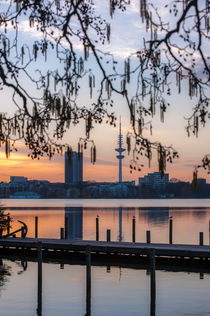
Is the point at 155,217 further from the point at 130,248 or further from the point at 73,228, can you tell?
the point at 130,248

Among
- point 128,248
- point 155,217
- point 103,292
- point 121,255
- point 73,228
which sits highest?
point 128,248

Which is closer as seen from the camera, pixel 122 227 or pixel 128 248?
pixel 128 248

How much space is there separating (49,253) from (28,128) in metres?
23.7

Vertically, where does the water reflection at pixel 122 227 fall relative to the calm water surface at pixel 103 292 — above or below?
below

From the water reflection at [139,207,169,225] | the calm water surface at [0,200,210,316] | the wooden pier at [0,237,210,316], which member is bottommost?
the water reflection at [139,207,169,225]

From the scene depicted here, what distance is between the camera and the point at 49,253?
33125 millimetres

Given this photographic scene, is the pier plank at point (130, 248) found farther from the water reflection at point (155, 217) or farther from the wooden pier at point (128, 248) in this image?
the water reflection at point (155, 217)

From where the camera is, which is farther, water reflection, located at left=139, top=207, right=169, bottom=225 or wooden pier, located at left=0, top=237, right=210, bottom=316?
water reflection, located at left=139, top=207, right=169, bottom=225

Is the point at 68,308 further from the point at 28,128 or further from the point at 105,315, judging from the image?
the point at 28,128

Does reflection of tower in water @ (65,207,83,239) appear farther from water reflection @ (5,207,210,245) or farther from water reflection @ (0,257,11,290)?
water reflection @ (0,257,11,290)

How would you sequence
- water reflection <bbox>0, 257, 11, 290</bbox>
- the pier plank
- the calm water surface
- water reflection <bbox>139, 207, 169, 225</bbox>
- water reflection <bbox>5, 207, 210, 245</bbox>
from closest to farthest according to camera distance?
the calm water surface < the pier plank < water reflection <bbox>0, 257, 11, 290</bbox> < water reflection <bbox>5, 207, 210, 245</bbox> < water reflection <bbox>139, 207, 169, 225</bbox>

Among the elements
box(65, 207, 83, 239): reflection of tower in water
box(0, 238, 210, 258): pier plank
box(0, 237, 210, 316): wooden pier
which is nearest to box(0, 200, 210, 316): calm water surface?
box(0, 237, 210, 316): wooden pier

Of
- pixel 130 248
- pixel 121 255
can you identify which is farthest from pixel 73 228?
pixel 130 248

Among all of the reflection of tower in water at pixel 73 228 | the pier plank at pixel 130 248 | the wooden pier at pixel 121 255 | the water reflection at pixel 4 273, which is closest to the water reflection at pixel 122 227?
the reflection of tower in water at pixel 73 228
